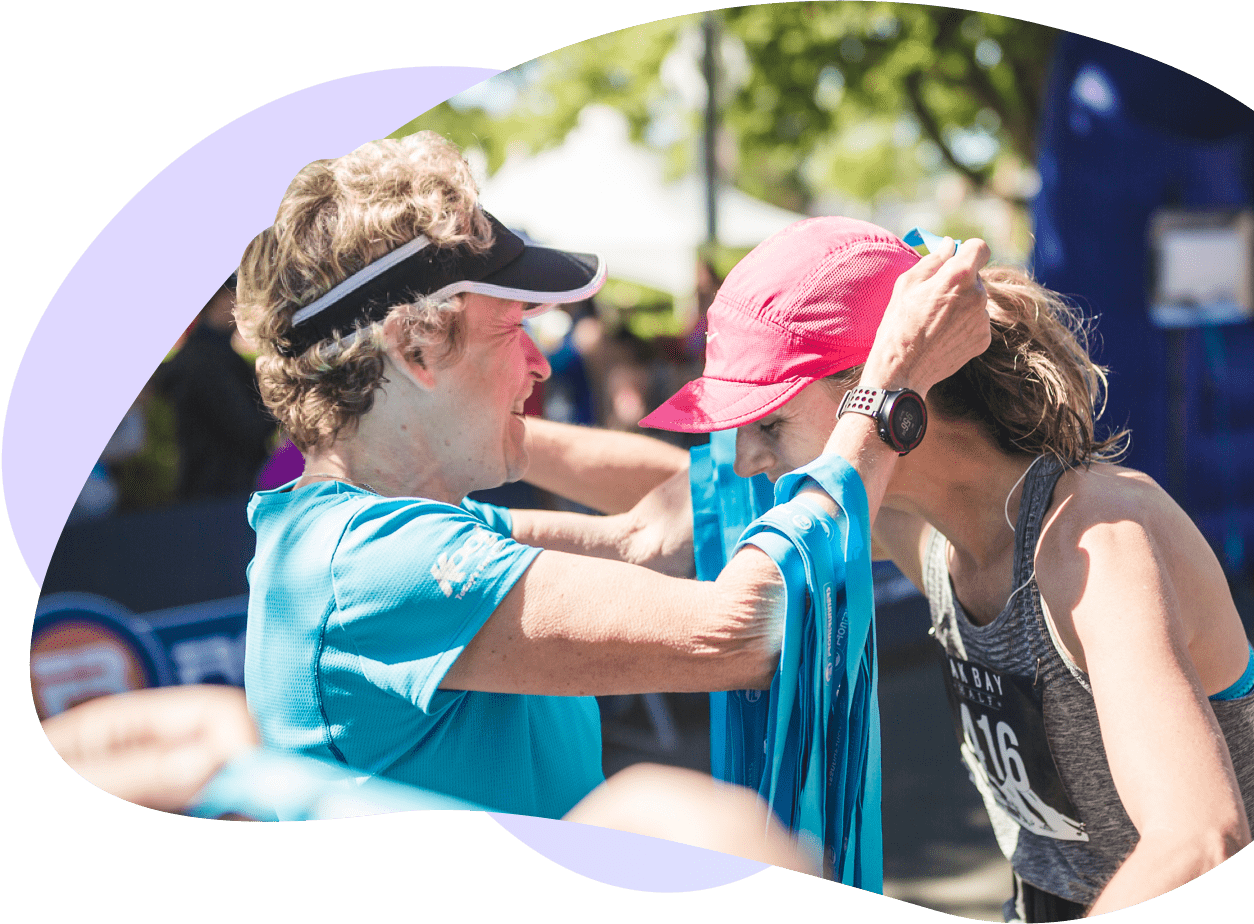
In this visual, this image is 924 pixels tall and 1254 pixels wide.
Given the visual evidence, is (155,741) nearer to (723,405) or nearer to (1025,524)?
(723,405)

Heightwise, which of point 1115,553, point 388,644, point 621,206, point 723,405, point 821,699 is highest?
point 621,206

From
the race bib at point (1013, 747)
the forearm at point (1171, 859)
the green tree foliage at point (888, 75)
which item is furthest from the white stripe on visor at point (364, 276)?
the green tree foliage at point (888, 75)

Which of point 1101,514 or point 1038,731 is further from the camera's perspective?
point 1038,731

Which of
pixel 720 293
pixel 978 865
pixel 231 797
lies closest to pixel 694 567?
pixel 720 293

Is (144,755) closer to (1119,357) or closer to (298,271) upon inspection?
(298,271)

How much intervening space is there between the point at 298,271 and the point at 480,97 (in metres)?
0.85

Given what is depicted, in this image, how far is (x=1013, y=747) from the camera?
1.86 m

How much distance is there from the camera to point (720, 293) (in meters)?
1.87

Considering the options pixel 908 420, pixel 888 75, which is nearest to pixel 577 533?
pixel 908 420

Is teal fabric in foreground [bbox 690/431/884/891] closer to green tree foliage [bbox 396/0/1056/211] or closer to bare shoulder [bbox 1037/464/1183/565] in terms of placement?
bare shoulder [bbox 1037/464/1183/565]

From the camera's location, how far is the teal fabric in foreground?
1.46m

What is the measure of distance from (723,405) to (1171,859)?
0.93m

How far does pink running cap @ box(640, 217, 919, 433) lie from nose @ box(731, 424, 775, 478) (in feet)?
0.32

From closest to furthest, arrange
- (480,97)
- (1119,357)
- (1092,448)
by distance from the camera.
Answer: (1092,448)
(480,97)
(1119,357)
